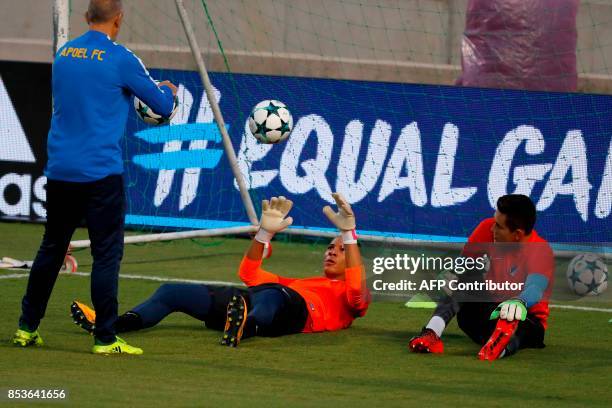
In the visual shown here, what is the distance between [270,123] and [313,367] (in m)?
3.91

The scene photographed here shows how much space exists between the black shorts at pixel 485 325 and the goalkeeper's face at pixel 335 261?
2.97 ft

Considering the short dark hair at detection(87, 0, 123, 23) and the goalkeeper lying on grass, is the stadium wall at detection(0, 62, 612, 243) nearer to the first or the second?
the goalkeeper lying on grass

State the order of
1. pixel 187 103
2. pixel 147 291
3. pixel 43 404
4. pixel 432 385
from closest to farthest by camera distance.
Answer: pixel 43 404, pixel 432 385, pixel 147 291, pixel 187 103

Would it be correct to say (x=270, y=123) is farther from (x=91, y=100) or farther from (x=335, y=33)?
(x=335, y=33)

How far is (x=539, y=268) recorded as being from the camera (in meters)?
8.16

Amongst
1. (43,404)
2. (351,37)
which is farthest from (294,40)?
(43,404)

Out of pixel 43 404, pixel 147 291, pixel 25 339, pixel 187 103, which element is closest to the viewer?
pixel 43 404

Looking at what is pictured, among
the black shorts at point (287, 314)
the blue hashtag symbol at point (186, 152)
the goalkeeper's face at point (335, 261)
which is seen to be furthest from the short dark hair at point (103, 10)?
the blue hashtag symbol at point (186, 152)

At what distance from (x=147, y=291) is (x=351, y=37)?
1017cm

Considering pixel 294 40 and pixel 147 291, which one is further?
pixel 294 40

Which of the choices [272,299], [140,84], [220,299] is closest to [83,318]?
[220,299]

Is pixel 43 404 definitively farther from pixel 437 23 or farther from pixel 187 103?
pixel 437 23

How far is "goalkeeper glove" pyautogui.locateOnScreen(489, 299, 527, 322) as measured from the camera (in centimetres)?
772
